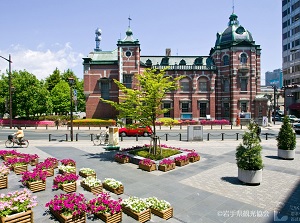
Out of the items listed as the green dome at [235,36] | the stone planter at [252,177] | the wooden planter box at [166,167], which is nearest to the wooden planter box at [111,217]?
the wooden planter box at [166,167]

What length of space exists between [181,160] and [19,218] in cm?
891

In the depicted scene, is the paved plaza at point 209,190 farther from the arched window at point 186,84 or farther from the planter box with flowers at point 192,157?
the arched window at point 186,84

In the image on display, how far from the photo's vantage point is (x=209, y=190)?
9.01 meters

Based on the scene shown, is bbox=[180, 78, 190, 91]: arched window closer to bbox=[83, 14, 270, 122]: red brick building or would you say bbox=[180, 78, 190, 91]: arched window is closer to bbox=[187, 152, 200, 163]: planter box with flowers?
bbox=[83, 14, 270, 122]: red brick building

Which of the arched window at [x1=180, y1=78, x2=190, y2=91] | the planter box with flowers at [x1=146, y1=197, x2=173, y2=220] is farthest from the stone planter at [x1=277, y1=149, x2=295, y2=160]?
the arched window at [x1=180, y1=78, x2=190, y2=91]

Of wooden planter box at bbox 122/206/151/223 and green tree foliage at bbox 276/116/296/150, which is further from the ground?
green tree foliage at bbox 276/116/296/150

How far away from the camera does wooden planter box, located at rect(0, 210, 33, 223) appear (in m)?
5.39

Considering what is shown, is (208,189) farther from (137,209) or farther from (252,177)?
(137,209)

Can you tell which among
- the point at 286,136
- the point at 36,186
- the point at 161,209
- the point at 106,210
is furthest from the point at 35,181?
the point at 286,136

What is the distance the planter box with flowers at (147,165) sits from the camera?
38.3 feet

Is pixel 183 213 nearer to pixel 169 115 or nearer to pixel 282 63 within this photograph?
pixel 169 115

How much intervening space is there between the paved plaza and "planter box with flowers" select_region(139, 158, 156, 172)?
33 cm

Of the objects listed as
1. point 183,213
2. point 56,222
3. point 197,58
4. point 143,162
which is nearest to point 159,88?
point 143,162

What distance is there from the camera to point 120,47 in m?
38.3
